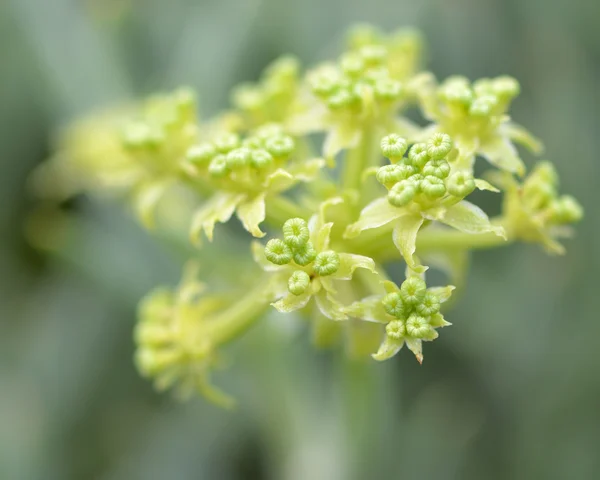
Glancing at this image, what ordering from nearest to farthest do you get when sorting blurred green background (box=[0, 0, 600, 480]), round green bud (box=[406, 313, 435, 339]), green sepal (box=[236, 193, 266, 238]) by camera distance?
round green bud (box=[406, 313, 435, 339]) → green sepal (box=[236, 193, 266, 238]) → blurred green background (box=[0, 0, 600, 480])

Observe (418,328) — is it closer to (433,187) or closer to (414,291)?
(414,291)

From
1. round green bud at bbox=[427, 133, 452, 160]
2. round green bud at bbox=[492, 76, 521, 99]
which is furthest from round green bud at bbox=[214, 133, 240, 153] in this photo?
round green bud at bbox=[492, 76, 521, 99]

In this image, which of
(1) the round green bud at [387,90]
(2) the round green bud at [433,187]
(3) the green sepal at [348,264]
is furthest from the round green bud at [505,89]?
(3) the green sepal at [348,264]

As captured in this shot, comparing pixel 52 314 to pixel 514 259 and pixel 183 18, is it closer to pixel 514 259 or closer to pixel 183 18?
pixel 183 18

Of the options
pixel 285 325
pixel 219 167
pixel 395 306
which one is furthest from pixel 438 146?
pixel 285 325

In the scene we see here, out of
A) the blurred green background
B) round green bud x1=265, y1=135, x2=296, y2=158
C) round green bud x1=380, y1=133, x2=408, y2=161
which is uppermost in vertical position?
round green bud x1=380, y1=133, x2=408, y2=161

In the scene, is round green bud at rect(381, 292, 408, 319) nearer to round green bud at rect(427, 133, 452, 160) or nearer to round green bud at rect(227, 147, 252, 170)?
round green bud at rect(427, 133, 452, 160)

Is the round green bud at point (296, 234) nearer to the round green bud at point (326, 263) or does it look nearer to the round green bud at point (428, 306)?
the round green bud at point (326, 263)
